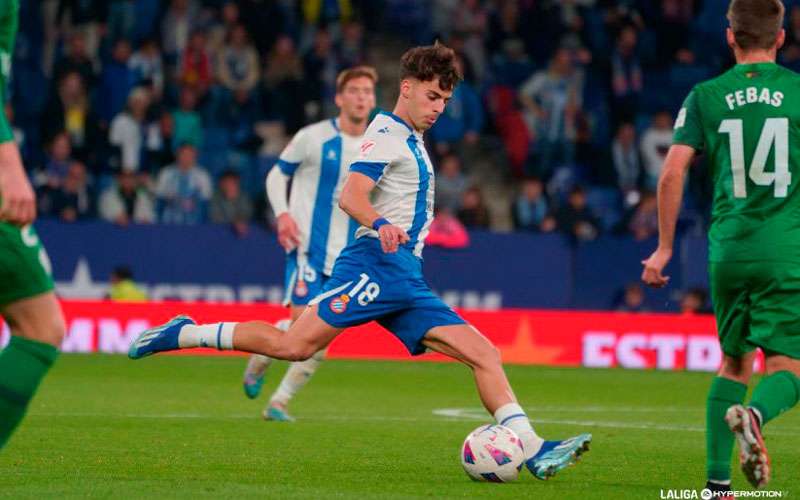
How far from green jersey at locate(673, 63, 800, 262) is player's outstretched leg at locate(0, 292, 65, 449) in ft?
8.80

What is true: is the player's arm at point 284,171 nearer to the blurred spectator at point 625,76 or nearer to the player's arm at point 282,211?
the player's arm at point 282,211

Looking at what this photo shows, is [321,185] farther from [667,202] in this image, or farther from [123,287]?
[123,287]

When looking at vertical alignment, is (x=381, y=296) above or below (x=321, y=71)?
below

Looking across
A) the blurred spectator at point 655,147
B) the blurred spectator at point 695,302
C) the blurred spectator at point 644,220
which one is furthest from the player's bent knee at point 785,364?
the blurred spectator at point 655,147

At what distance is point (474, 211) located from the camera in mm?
20031

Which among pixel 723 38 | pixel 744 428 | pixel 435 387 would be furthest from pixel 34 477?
pixel 723 38

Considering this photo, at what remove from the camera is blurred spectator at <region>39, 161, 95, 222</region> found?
773 inches

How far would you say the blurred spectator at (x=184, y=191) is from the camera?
19922 millimetres

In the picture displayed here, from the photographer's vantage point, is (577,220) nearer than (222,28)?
Yes

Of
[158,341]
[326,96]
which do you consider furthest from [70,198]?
[158,341]

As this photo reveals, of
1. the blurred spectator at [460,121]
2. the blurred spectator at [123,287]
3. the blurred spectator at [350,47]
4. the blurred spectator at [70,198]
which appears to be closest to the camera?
the blurred spectator at [123,287]

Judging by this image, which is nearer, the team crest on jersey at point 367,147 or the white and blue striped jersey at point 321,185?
the team crest on jersey at point 367,147

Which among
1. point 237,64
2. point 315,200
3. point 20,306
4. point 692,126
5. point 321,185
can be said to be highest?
point 692,126

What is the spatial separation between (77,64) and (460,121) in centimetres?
510
